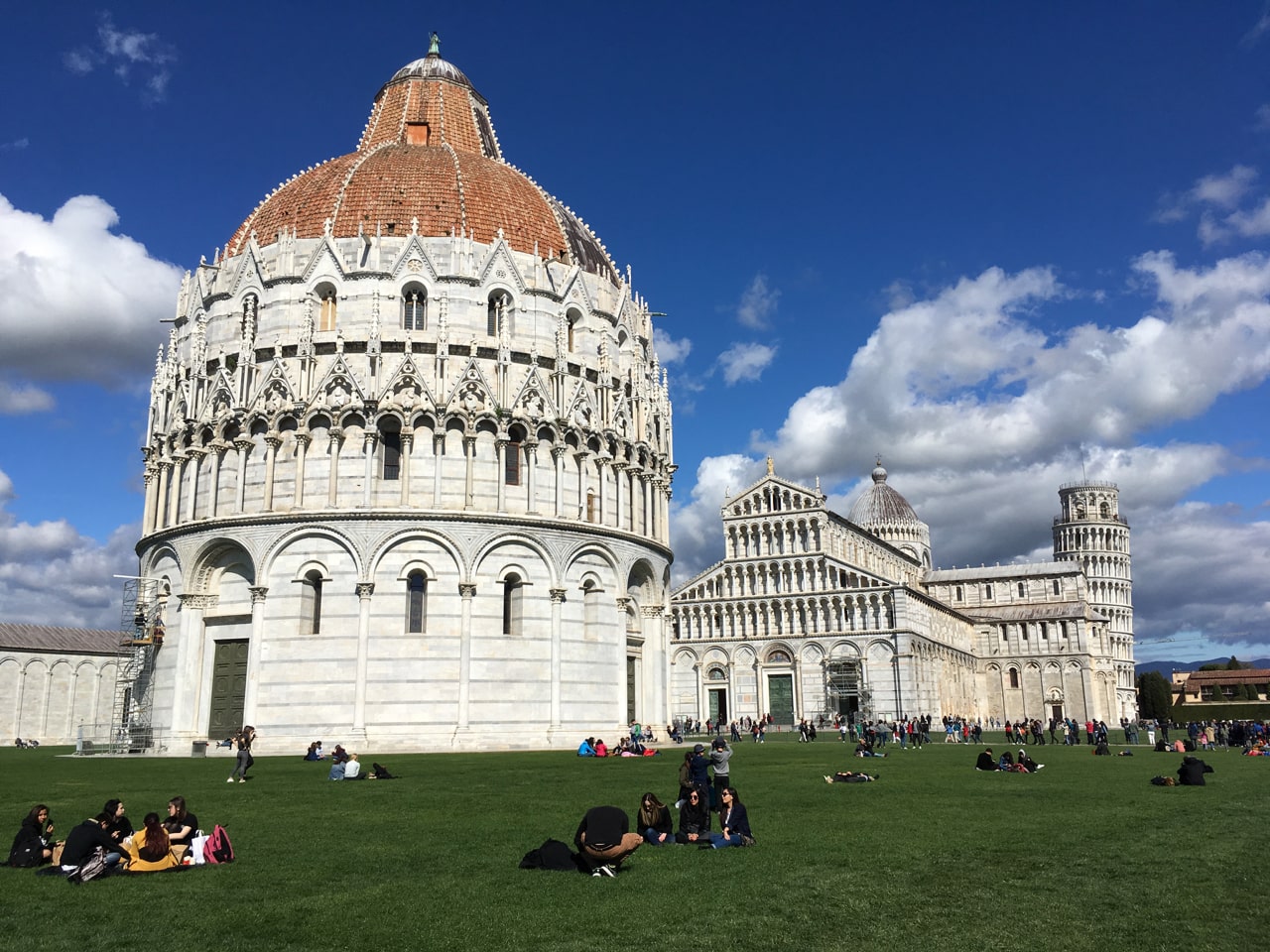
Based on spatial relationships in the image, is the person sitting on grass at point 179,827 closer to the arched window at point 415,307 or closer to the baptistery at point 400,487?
the baptistery at point 400,487

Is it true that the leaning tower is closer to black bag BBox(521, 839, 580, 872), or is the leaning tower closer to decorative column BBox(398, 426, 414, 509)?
decorative column BBox(398, 426, 414, 509)

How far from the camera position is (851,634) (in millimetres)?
88688

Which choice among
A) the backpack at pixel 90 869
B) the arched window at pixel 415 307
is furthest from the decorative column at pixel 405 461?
the backpack at pixel 90 869

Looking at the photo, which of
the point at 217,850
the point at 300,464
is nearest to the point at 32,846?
the point at 217,850

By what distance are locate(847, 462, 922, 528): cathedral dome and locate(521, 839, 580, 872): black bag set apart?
394 feet

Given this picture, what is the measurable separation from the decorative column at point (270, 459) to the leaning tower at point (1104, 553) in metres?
117

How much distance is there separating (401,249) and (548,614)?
49.9 ft

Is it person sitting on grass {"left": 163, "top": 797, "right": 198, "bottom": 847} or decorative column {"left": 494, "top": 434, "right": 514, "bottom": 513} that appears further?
decorative column {"left": 494, "top": 434, "right": 514, "bottom": 513}

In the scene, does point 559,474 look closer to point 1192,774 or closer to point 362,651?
point 362,651

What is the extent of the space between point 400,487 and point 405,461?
0.96 meters

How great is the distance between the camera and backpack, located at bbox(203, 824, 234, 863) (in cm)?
1283

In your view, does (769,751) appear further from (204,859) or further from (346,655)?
(204,859)

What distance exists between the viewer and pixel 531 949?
8.89 meters

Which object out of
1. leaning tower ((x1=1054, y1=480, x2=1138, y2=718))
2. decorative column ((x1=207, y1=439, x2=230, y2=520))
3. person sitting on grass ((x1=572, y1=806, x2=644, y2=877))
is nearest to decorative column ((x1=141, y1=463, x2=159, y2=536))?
decorative column ((x1=207, y1=439, x2=230, y2=520))
